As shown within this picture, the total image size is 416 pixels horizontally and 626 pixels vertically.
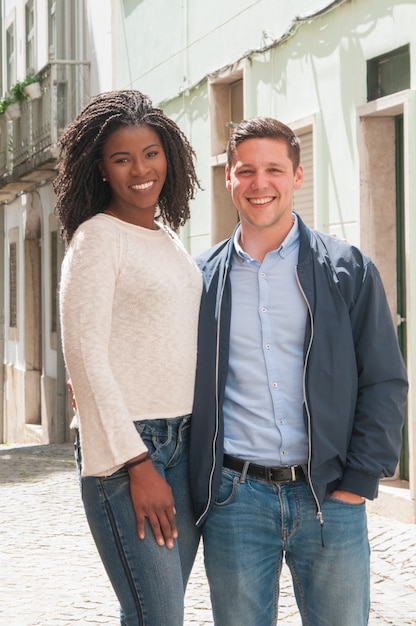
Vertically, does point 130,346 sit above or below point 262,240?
below

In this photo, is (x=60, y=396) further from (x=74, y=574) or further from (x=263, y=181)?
(x=263, y=181)

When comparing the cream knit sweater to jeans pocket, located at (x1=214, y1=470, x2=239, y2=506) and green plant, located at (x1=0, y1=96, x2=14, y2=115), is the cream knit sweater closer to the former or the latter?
jeans pocket, located at (x1=214, y1=470, x2=239, y2=506)

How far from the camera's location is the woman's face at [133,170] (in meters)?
3.81

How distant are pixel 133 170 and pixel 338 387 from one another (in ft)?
2.91

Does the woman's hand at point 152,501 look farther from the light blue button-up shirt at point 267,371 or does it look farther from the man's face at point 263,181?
the man's face at point 263,181

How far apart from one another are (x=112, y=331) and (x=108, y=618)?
Answer: 320 cm

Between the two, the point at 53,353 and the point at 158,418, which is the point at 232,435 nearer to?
the point at 158,418

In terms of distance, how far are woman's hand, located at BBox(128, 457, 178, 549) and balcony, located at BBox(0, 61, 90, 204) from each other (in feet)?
45.7

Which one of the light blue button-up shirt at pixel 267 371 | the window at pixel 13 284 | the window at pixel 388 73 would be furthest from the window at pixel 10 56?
the light blue button-up shirt at pixel 267 371

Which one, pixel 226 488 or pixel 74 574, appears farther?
pixel 74 574

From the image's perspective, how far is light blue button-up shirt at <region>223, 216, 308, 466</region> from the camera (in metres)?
3.84

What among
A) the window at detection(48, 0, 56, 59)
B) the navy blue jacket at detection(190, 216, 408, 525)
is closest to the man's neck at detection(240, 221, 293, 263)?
the navy blue jacket at detection(190, 216, 408, 525)

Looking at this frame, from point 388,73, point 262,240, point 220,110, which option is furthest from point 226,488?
point 220,110

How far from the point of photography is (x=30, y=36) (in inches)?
917
